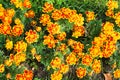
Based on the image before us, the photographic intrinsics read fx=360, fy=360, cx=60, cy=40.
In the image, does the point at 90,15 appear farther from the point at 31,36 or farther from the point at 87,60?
the point at 31,36

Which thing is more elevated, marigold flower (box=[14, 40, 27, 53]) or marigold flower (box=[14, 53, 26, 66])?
marigold flower (box=[14, 40, 27, 53])

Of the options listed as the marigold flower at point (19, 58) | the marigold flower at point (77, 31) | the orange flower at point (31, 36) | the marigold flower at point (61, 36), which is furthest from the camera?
the marigold flower at point (77, 31)

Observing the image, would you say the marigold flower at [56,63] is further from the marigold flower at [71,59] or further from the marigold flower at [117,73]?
the marigold flower at [117,73]

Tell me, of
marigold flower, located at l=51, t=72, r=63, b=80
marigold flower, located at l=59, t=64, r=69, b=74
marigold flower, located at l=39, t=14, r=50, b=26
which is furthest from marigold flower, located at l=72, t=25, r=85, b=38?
marigold flower, located at l=51, t=72, r=63, b=80

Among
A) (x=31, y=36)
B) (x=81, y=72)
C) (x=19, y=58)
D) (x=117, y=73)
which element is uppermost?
(x=31, y=36)

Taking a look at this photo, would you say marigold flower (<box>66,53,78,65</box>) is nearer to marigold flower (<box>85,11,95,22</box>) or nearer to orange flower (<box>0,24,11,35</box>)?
marigold flower (<box>85,11,95,22</box>)

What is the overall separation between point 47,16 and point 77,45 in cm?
57

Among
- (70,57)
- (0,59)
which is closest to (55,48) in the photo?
(70,57)

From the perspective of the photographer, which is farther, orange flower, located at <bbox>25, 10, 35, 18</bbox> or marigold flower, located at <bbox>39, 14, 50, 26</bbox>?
orange flower, located at <bbox>25, 10, 35, 18</bbox>

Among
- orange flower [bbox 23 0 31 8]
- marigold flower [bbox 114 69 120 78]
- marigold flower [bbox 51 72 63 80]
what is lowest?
marigold flower [bbox 114 69 120 78]

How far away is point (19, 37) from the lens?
4.78 meters

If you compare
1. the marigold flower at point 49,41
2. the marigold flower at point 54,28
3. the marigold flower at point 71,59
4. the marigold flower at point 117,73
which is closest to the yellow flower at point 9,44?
the marigold flower at point 49,41

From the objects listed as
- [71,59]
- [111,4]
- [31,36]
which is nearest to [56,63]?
[71,59]

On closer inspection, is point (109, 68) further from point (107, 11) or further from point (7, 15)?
point (7, 15)
